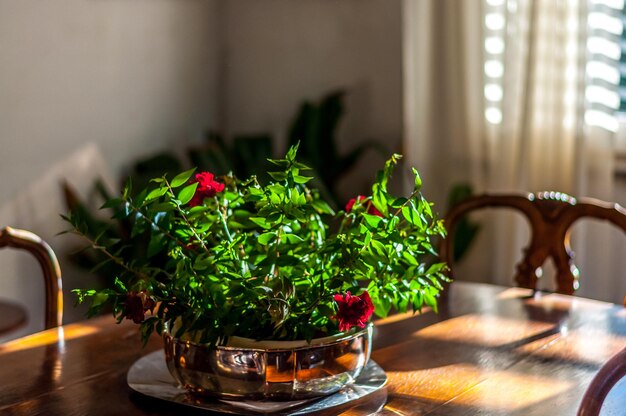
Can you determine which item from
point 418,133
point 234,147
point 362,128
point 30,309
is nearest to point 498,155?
point 418,133

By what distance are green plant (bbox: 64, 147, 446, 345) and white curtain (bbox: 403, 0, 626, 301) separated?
1594 millimetres

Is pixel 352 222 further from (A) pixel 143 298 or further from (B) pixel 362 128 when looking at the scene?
(B) pixel 362 128

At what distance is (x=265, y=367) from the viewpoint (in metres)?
1.19

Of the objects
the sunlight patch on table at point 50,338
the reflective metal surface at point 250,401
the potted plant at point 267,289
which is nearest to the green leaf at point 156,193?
the potted plant at point 267,289

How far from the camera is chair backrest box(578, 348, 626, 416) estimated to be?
0.96m

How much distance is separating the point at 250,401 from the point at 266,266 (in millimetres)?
180

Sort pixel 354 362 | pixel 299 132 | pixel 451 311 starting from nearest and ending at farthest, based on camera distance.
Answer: pixel 354 362 < pixel 451 311 < pixel 299 132

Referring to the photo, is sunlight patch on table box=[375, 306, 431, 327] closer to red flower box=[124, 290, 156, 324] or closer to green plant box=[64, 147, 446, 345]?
green plant box=[64, 147, 446, 345]

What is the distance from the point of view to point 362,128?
10.9 feet

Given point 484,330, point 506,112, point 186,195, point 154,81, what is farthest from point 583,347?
point 154,81

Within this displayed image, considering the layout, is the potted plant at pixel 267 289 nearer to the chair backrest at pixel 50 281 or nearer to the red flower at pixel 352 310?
the red flower at pixel 352 310

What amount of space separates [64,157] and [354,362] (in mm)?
2079

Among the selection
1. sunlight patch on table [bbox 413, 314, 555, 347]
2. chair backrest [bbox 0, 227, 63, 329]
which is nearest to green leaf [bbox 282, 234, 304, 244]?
sunlight patch on table [bbox 413, 314, 555, 347]

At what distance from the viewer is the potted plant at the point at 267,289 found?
1180mm
